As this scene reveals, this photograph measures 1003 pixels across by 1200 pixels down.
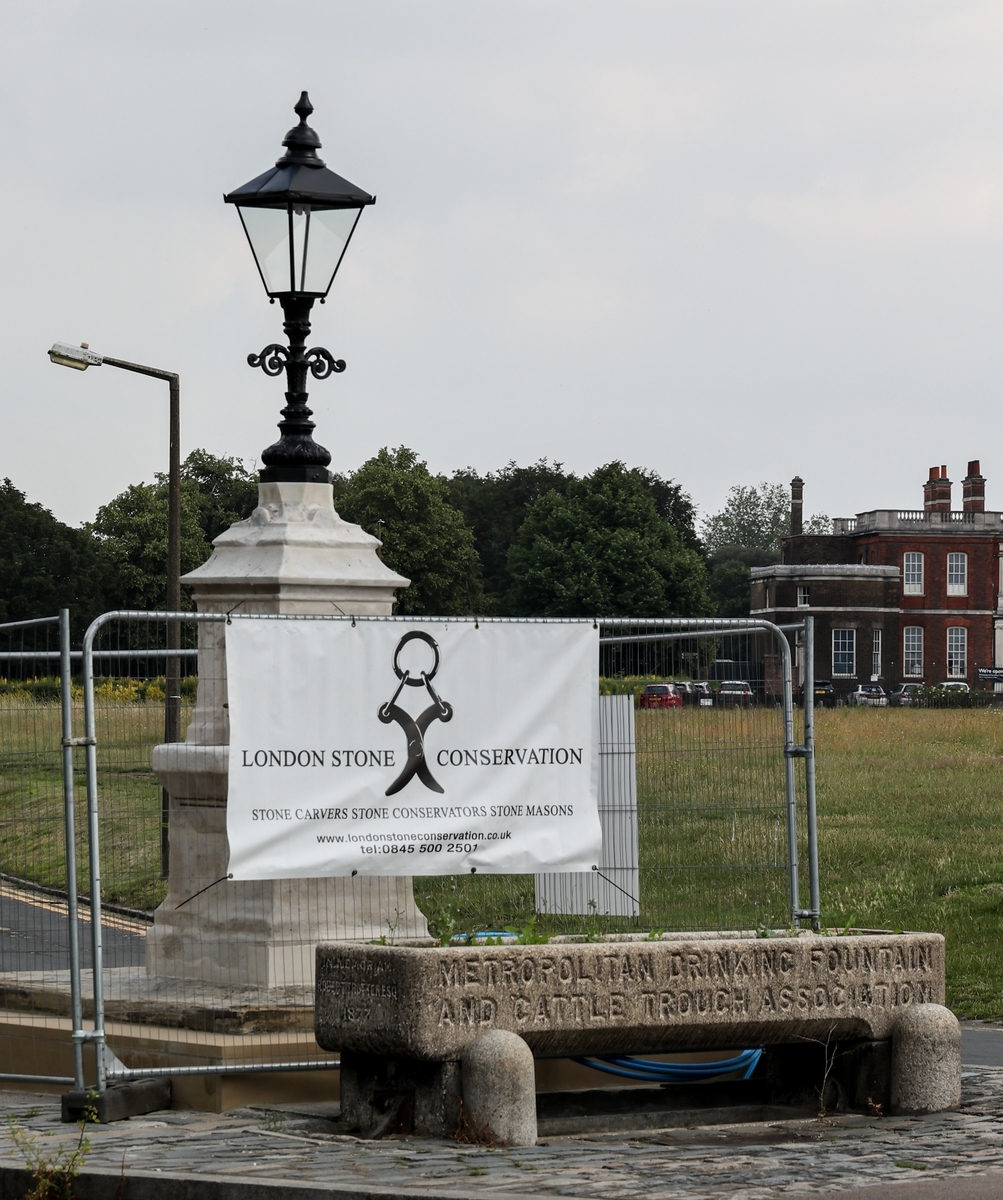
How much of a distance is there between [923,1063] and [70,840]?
4098mm

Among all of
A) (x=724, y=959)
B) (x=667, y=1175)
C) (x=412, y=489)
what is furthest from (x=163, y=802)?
(x=412, y=489)

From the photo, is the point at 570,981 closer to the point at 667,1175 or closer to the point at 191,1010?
the point at 667,1175

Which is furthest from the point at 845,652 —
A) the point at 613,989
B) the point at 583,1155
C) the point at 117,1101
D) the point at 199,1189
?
the point at 199,1189

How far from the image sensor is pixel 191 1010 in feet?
30.3

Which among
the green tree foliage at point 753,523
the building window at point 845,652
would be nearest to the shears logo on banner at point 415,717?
the building window at point 845,652

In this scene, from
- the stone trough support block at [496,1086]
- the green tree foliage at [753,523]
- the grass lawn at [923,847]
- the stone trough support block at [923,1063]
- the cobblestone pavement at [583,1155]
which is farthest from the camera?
the green tree foliage at [753,523]

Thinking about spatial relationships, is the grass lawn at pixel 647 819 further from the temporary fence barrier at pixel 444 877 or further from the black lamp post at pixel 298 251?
the black lamp post at pixel 298 251

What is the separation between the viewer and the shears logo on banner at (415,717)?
931 centimetres

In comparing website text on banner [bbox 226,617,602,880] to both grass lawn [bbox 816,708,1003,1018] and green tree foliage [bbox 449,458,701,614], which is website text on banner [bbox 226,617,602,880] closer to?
grass lawn [bbox 816,708,1003,1018]

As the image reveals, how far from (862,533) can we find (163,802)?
99.9 metres

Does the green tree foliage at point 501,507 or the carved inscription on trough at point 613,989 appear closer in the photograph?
the carved inscription on trough at point 613,989

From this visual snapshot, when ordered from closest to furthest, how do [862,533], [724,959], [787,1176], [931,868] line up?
[787,1176]
[724,959]
[931,868]
[862,533]

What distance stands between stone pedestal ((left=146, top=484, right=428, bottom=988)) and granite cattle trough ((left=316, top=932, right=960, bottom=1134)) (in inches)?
47.3

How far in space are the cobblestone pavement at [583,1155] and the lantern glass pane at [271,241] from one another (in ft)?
14.6
